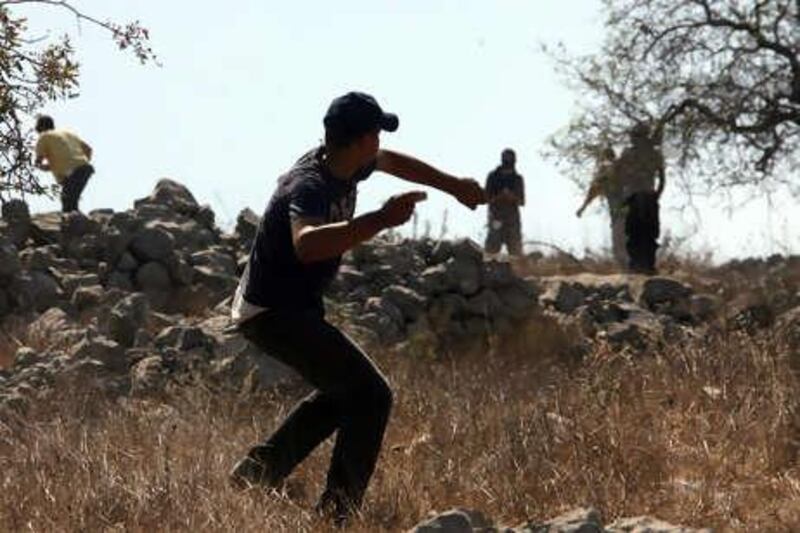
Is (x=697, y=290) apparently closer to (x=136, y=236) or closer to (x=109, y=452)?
(x=136, y=236)

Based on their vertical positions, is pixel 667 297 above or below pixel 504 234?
below

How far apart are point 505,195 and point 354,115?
13.4 m

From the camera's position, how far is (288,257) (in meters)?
5.88

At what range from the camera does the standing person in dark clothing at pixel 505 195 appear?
19.2 meters

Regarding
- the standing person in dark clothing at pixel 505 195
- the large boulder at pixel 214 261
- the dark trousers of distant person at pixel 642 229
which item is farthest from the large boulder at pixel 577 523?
the standing person in dark clothing at pixel 505 195

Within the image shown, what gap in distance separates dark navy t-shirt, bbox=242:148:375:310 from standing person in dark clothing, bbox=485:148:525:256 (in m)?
13.2

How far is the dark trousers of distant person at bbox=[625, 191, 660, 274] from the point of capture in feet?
60.5

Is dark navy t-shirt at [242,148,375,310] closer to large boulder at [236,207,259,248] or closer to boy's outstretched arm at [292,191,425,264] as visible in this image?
boy's outstretched arm at [292,191,425,264]

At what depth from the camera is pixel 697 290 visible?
1831 centimetres

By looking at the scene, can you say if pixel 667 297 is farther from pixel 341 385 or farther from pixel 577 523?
pixel 577 523

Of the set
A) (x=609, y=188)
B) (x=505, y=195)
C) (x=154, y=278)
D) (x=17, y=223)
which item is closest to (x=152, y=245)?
(x=154, y=278)

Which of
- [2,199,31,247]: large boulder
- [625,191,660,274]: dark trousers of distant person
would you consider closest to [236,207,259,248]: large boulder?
[2,199,31,247]: large boulder

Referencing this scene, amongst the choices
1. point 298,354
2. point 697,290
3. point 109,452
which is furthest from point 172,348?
point 697,290

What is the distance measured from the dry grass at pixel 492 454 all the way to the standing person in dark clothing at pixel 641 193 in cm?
1031
